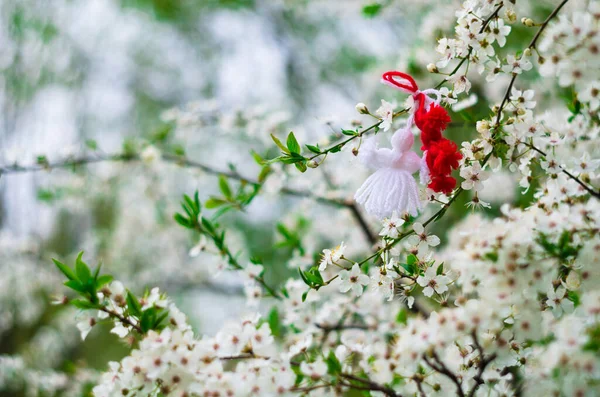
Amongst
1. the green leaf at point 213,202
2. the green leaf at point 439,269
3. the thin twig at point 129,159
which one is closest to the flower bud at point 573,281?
the green leaf at point 439,269

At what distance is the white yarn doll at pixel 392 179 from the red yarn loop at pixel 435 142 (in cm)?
3

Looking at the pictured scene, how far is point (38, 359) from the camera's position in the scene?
3.20 m

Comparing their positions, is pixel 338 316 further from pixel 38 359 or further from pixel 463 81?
pixel 38 359

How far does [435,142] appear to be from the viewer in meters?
0.81

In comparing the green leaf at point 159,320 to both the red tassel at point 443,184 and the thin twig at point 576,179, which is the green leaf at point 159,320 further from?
the thin twig at point 576,179

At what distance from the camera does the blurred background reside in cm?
259

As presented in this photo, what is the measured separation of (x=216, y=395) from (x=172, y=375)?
8 centimetres

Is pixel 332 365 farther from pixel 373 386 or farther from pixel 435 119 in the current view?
pixel 435 119

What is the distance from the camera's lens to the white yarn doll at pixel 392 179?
0.81 m

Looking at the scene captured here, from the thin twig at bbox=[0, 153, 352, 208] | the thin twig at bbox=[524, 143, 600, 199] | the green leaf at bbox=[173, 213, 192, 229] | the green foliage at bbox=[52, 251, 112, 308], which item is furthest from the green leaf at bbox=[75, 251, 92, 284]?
the thin twig at bbox=[524, 143, 600, 199]

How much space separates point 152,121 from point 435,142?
4.23 m

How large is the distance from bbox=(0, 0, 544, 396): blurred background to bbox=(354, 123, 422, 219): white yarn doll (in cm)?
108

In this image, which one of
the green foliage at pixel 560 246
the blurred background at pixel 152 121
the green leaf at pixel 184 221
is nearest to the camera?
the green foliage at pixel 560 246

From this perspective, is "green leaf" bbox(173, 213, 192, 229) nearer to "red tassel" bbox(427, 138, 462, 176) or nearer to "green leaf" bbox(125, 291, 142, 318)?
"green leaf" bbox(125, 291, 142, 318)
